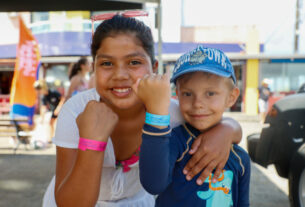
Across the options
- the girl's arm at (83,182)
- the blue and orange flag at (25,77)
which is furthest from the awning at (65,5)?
the girl's arm at (83,182)

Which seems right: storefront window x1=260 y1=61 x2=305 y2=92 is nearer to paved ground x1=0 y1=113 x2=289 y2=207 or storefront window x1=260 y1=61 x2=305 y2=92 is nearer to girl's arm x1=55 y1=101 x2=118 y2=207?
paved ground x1=0 y1=113 x2=289 y2=207

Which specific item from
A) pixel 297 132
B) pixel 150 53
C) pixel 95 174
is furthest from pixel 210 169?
pixel 297 132

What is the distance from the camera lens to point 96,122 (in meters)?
1.09

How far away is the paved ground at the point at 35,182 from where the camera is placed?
329 cm

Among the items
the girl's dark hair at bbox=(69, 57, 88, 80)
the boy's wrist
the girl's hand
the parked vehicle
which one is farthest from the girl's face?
the girl's dark hair at bbox=(69, 57, 88, 80)

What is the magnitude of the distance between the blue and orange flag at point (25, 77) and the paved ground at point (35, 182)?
973 millimetres

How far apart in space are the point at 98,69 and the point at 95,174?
0.48 metres

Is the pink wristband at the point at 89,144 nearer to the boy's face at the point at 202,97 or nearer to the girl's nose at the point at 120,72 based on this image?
the girl's nose at the point at 120,72

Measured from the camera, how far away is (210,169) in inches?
49.7

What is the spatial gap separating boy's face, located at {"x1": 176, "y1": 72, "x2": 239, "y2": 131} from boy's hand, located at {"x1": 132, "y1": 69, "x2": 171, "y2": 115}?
0.29 m

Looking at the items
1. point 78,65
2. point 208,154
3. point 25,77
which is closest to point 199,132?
point 208,154

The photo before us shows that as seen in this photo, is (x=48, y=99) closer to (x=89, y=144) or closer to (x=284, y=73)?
(x=89, y=144)

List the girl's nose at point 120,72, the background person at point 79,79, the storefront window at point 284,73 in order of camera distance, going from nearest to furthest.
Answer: the girl's nose at point 120,72
the background person at point 79,79
the storefront window at point 284,73

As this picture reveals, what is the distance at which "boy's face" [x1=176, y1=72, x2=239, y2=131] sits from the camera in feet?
4.23
